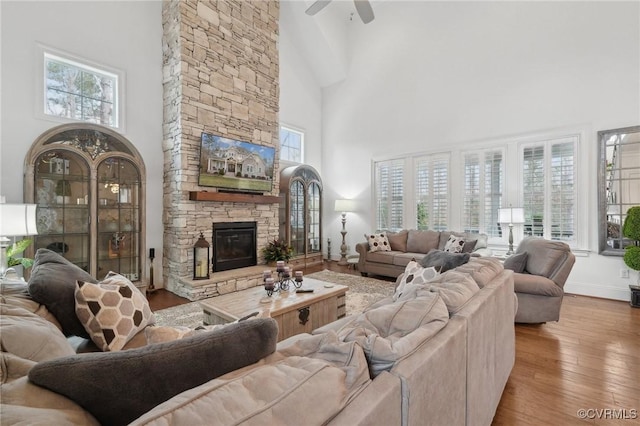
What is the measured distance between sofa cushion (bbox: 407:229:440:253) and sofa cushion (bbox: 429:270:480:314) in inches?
149

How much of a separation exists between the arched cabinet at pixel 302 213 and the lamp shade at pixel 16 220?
395 centimetres

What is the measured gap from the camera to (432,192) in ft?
19.6

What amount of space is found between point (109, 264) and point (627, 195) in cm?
729

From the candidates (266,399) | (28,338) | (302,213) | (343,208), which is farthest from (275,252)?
(266,399)

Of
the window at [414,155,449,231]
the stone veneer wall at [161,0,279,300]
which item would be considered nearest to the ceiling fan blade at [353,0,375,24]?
the stone veneer wall at [161,0,279,300]

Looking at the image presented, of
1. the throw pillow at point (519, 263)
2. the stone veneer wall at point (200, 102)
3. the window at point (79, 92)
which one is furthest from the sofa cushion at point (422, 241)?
the window at point (79, 92)

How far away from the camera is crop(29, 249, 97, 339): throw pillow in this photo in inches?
62.0

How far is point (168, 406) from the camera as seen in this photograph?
0.54 m

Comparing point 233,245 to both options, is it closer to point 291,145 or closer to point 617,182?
point 291,145

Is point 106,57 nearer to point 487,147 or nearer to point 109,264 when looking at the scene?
point 109,264

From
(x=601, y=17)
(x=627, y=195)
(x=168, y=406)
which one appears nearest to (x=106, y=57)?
(x=168, y=406)

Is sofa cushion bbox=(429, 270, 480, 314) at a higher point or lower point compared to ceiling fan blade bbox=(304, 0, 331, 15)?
lower

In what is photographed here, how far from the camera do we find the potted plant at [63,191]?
11.9 feet

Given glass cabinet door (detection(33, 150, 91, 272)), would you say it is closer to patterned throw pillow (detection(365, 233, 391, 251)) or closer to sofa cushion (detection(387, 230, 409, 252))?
patterned throw pillow (detection(365, 233, 391, 251))
